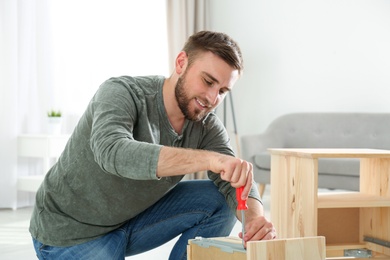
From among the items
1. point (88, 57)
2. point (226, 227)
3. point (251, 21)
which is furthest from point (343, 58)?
point (226, 227)

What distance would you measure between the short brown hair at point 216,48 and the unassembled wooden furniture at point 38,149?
2745mm

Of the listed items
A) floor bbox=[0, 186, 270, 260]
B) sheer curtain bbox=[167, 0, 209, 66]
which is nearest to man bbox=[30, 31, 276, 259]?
floor bbox=[0, 186, 270, 260]

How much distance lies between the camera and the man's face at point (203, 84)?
161cm

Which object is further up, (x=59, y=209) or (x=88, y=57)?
(x=88, y=57)

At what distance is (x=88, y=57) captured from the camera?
4.77 meters

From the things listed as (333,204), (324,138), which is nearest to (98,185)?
(333,204)

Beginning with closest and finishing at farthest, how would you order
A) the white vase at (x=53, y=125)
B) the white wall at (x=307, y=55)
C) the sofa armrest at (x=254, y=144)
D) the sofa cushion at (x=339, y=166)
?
the sofa cushion at (x=339, y=166) → the white vase at (x=53, y=125) → the sofa armrest at (x=254, y=144) → the white wall at (x=307, y=55)

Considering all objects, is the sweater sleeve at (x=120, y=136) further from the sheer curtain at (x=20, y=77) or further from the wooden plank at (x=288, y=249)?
the sheer curtain at (x=20, y=77)

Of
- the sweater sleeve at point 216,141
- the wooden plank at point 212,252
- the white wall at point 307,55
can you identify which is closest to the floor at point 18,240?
the sweater sleeve at point 216,141

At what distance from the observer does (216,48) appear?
162 cm

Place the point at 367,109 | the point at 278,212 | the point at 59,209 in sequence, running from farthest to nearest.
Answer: the point at 367,109
the point at 278,212
the point at 59,209

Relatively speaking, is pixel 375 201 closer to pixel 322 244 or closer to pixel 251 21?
pixel 322 244

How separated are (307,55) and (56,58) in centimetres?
218

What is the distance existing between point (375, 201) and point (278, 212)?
1.43 feet
